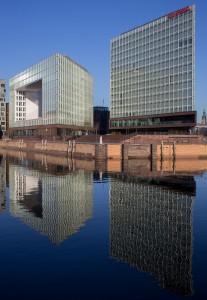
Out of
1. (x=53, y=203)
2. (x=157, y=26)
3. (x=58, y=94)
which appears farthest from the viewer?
(x=58, y=94)

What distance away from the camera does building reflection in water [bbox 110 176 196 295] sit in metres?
18.9

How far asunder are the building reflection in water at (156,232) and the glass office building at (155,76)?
308 feet

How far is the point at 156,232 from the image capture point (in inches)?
1029

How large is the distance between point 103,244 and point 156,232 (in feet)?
15.6

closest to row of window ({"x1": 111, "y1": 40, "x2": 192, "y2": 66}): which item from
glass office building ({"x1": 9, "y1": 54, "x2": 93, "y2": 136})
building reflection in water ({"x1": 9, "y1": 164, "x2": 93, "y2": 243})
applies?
glass office building ({"x1": 9, "y1": 54, "x2": 93, "y2": 136})

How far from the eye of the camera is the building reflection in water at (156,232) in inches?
742

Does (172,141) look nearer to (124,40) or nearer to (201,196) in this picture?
(201,196)

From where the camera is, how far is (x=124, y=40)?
529 ft

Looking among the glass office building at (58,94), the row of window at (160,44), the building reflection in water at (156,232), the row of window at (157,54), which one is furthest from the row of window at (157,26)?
the building reflection in water at (156,232)

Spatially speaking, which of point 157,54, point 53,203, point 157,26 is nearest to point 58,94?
point 157,54

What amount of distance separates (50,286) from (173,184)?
3669 cm

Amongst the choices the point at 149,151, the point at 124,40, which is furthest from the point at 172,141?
the point at 124,40

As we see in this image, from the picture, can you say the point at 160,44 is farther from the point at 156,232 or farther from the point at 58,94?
the point at 156,232

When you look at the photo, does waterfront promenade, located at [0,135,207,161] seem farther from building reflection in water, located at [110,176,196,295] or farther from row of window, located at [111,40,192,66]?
building reflection in water, located at [110,176,196,295]
